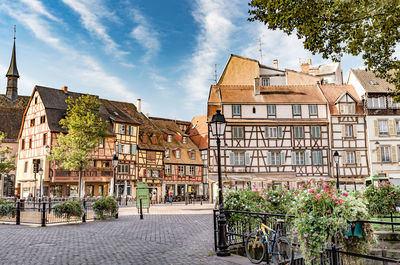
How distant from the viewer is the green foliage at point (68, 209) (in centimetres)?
1594

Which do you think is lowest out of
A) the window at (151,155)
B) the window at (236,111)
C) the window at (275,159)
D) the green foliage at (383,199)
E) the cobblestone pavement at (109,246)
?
the cobblestone pavement at (109,246)

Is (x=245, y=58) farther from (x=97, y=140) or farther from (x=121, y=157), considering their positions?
(x=97, y=140)

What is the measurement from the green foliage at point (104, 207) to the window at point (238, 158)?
20507mm

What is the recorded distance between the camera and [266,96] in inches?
1545

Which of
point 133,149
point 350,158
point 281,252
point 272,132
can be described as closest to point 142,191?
point 281,252

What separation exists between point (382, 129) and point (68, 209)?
1332 inches

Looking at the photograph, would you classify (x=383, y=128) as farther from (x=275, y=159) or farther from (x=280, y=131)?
(x=275, y=159)

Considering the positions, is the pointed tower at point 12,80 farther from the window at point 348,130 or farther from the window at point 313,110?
the window at point 348,130

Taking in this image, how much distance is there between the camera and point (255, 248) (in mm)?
8039

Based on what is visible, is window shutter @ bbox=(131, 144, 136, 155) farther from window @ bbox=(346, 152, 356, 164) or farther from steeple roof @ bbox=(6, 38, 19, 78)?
steeple roof @ bbox=(6, 38, 19, 78)

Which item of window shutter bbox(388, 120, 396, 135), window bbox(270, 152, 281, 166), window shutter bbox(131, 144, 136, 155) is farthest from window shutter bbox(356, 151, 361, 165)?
window shutter bbox(131, 144, 136, 155)

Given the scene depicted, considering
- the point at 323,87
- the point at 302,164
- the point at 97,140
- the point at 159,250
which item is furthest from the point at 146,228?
the point at 323,87

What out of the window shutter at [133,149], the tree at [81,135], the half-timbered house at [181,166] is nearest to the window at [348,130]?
the half-timbered house at [181,166]

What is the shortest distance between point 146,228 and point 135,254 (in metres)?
5.58
